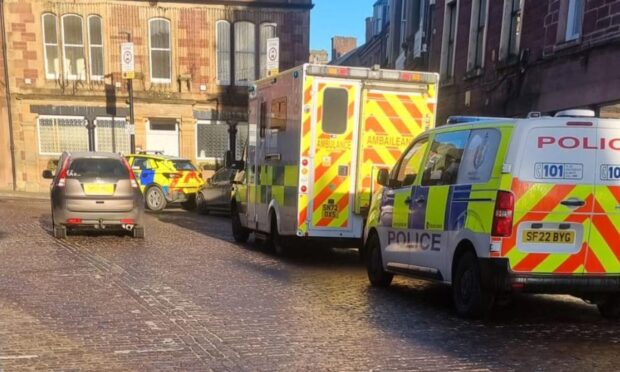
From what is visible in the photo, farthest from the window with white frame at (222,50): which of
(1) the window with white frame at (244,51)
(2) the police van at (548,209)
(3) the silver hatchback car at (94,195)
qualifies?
(2) the police van at (548,209)

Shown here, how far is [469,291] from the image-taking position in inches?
230

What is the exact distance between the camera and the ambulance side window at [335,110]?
8.68m

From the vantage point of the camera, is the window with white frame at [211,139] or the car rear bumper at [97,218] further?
the window with white frame at [211,139]

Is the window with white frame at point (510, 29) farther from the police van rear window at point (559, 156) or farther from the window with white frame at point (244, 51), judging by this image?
the window with white frame at point (244, 51)

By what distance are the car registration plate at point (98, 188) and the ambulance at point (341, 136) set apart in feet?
11.5

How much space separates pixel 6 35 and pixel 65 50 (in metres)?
2.26

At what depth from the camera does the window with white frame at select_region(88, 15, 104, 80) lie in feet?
81.6

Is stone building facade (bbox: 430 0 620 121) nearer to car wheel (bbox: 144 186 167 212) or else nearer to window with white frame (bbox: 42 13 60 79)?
car wheel (bbox: 144 186 167 212)

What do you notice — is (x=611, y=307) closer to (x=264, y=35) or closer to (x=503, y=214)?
(x=503, y=214)

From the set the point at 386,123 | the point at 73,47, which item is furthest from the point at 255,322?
the point at 73,47

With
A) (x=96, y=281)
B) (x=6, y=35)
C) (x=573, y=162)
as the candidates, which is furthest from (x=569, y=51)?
(x=6, y=35)

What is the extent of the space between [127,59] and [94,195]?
13.6 meters

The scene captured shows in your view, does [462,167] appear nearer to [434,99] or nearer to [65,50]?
[434,99]

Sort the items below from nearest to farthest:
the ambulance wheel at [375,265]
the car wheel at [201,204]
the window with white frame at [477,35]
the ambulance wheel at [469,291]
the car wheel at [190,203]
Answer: the ambulance wheel at [469,291] < the ambulance wheel at [375,265] < the window with white frame at [477,35] < the car wheel at [201,204] < the car wheel at [190,203]
